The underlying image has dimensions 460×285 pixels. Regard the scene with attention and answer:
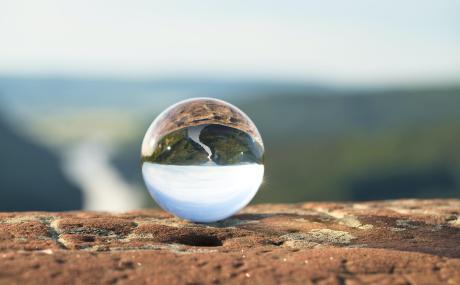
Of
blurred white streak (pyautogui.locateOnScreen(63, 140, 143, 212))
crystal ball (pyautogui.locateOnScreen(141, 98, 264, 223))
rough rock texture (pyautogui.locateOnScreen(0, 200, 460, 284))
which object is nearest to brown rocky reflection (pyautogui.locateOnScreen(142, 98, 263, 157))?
crystal ball (pyautogui.locateOnScreen(141, 98, 264, 223))

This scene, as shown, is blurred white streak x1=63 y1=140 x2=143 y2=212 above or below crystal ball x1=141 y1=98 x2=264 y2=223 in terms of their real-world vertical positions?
below

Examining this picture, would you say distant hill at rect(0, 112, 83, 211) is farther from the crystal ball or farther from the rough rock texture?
the crystal ball

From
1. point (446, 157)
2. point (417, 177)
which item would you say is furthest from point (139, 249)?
point (446, 157)

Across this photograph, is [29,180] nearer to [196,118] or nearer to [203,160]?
[196,118]

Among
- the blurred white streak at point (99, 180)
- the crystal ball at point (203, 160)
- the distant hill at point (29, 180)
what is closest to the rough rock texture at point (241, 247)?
the crystal ball at point (203, 160)

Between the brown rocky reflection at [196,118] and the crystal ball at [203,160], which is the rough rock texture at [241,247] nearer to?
the crystal ball at [203,160]

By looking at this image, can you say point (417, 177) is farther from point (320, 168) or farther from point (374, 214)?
point (374, 214)
